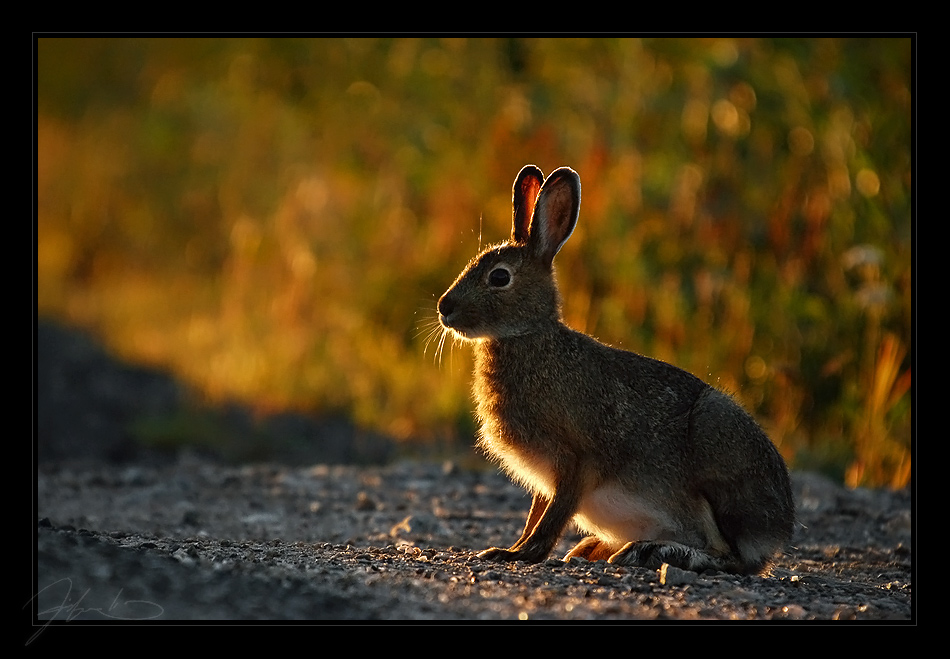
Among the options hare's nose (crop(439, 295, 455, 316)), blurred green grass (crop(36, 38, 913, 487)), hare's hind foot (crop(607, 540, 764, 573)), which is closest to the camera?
hare's hind foot (crop(607, 540, 764, 573))

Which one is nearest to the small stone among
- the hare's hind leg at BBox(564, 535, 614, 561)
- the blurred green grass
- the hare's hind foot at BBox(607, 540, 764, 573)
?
the hare's hind foot at BBox(607, 540, 764, 573)

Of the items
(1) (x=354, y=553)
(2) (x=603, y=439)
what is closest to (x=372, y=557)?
(1) (x=354, y=553)

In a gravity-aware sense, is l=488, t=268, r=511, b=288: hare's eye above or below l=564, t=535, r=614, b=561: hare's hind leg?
above

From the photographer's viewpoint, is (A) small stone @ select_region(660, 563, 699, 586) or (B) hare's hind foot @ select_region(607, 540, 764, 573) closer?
(A) small stone @ select_region(660, 563, 699, 586)

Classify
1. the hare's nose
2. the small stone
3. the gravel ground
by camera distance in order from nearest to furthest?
1. the gravel ground
2. the small stone
3. the hare's nose

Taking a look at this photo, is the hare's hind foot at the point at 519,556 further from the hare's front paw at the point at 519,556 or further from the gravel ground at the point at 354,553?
the gravel ground at the point at 354,553

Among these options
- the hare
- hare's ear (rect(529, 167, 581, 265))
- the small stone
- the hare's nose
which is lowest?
the small stone

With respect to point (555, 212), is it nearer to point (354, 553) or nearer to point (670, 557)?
point (670, 557)

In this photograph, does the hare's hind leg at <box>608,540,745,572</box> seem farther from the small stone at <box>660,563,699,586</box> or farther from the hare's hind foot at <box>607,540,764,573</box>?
the small stone at <box>660,563,699,586</box>

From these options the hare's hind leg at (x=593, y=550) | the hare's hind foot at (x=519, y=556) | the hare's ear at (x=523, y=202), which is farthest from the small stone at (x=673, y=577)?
the hare's ear at (x=523, y=202)
